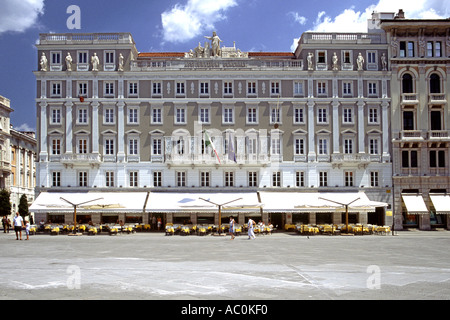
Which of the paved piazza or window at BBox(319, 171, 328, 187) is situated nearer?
the paved piazza

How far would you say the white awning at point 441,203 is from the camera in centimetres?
5319

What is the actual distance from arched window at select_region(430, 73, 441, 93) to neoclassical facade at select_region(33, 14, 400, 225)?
449cm

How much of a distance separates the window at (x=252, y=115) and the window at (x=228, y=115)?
5.72 ft

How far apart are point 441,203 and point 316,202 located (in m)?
13.9

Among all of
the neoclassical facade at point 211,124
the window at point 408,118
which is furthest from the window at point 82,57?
the window at point 408,118

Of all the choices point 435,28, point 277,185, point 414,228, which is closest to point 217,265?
point 277,185

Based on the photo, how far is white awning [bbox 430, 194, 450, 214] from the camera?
5319 cm

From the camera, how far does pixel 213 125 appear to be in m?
55.2

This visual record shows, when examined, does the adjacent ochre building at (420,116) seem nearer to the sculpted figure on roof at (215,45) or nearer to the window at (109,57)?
the sculpted figure on roof at (215,45)

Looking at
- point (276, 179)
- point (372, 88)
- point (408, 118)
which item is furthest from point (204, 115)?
point (408, 118)

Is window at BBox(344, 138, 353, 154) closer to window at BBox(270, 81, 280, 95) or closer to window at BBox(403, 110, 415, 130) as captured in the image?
window at BBox(403, 110, 415, 130)

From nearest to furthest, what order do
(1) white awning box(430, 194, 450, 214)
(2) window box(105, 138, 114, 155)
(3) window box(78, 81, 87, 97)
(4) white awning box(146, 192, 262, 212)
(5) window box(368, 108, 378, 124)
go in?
1. (4) white awning box(146, 192, 262, 212)
2. (1) white awning box(430, 194, 450, 214)
3. (2) window box(105, 138, 114, 155)
4. (3) window box(78, 81, 87, 97)
5. (5) window box(368, 108, 378, 124)

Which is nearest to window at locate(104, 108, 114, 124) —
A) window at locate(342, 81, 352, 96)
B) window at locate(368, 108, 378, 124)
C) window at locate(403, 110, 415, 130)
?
window at locate(342, 81, 352, 96)
